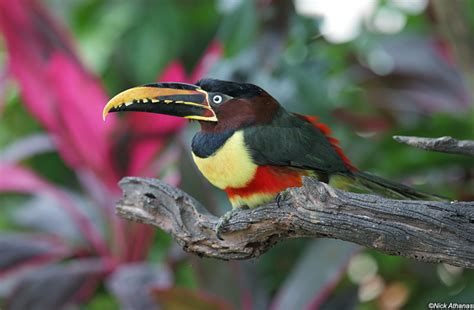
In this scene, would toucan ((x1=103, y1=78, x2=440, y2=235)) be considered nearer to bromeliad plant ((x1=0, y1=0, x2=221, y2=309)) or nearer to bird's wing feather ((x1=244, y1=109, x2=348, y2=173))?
bird's wing feather ((x1=244, y1=109, x2=348, y2=173))

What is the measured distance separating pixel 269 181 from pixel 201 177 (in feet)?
1.85

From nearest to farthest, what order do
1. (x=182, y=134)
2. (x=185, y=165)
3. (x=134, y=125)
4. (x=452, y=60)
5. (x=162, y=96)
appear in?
(x=162, y=96)
(x=185, y=165)
(x=182, y=134)
(x=134, y=125)
(x=452, y=60)

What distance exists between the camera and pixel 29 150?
95.4 inches

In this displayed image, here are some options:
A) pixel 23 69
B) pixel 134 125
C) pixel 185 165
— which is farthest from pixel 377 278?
pixel 23 69

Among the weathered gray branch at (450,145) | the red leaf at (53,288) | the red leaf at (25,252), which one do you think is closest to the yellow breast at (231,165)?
the weathered gray branch at (450,145)

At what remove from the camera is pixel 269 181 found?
1.46 metres

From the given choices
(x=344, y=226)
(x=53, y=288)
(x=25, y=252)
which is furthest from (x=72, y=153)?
(x=344, y=226)

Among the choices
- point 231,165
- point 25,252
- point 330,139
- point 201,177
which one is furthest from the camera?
point 25,252

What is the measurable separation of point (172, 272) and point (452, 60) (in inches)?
50.5

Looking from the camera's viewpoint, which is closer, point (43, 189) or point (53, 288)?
point (53, 288)

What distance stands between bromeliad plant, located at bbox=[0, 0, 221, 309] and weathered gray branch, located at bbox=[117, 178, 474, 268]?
2.67 ft

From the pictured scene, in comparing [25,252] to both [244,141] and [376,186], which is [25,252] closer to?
[244,141]

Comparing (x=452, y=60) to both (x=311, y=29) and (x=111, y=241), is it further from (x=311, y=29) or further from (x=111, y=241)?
(x=111, y=241)

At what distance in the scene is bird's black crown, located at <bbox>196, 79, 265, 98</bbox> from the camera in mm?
1457
